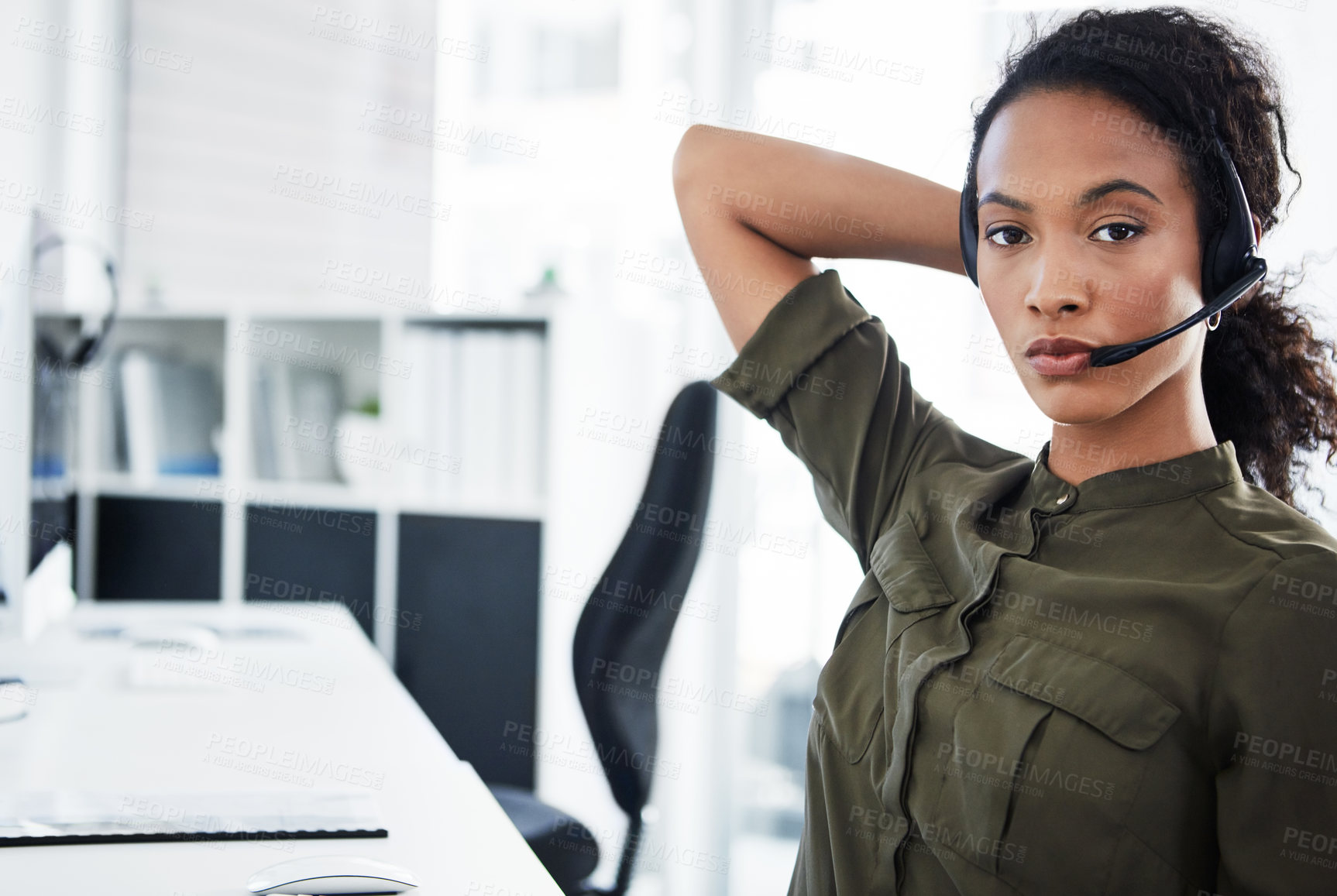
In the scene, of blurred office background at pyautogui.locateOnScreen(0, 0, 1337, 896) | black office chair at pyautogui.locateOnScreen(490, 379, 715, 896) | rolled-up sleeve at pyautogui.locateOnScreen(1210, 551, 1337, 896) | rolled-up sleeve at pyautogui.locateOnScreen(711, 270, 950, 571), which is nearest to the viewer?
rolled-up sleeve at pyautogui.locateOnScreen(1210, 551, 1337, 896)

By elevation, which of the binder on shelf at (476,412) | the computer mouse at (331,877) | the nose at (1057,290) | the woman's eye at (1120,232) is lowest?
the computer mouse at (331,877)

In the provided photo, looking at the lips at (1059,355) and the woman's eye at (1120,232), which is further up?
the woman's eye at (1120,232)

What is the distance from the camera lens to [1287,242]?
1.49m

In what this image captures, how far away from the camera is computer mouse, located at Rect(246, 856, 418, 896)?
2.53ft

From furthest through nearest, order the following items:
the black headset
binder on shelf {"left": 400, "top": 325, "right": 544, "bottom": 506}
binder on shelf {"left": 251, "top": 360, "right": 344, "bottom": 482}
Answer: binder on shelf {"left": 251, "top": 360, "right": 344, "bottom": 482}, binder on shelf {"left": 400, "top": 325, "right": 544, "bottom": 506}, the black headset

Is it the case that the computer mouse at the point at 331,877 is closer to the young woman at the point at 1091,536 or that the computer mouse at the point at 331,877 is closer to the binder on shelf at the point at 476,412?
the young woman at the point at 1091,536

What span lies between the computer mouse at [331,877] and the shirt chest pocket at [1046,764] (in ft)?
1.37

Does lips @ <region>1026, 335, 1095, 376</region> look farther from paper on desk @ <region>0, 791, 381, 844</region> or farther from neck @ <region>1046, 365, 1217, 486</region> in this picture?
paper on desk @ <region>0, 791, 381, 844</region>

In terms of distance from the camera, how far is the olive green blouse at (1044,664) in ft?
2.32

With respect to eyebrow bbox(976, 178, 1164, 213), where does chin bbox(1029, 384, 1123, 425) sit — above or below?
below

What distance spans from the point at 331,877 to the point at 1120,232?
2.51 ft

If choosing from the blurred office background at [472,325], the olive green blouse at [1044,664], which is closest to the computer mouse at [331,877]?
the olive green blouse at [1044,664]

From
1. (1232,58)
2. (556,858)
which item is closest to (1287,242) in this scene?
(1232,58)

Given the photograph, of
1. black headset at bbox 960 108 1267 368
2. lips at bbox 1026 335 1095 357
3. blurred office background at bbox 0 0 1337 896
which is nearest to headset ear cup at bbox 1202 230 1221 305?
black headset at bbox 960 108 1267 368
